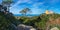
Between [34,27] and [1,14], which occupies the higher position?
[1,14]

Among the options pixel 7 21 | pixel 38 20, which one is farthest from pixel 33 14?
pixel 7 21

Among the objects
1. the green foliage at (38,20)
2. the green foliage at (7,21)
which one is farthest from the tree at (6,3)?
the green foliage at (38,20)

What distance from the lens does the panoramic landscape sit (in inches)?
216

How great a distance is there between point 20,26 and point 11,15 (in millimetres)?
447

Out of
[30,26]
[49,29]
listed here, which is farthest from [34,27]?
[49,29]

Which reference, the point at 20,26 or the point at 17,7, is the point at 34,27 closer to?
the point at 20,26

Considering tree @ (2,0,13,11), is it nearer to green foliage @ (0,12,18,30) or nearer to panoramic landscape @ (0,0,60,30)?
panoramic landscape @ (0,0,60,30)

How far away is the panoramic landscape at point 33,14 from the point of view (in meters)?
5.49

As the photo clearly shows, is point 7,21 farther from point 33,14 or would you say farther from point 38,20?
point 38,20

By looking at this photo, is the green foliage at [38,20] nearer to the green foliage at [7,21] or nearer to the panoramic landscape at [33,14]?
the panoramic landscape at [33,14]

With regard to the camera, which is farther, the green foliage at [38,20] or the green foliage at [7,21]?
the green foliage at [38,20]

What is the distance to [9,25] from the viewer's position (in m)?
5.18

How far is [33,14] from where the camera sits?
549cm

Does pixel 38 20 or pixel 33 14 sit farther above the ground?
pixel 33 14
